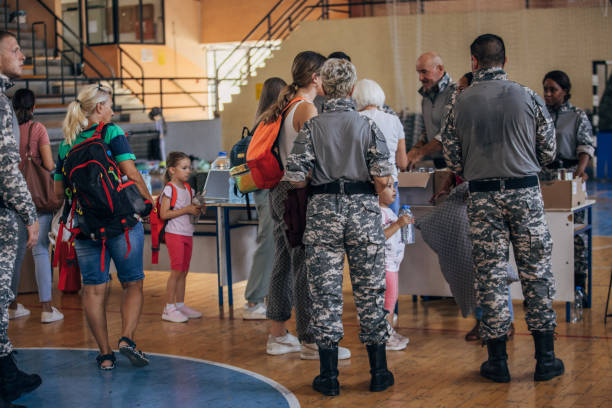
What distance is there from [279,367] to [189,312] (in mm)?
1482

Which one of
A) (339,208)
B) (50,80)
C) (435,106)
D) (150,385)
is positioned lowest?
(150,385)

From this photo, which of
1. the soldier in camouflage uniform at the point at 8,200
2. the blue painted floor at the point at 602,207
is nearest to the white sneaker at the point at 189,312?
the soldier in camouflage uniform at the point at 8,200

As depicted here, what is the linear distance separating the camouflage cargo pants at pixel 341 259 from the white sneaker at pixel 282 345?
0.78 meters

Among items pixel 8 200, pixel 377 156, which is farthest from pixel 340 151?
pixel 8 200

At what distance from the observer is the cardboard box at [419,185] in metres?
4.98

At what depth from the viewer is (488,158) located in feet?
11.8

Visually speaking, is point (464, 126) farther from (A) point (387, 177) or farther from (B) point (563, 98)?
(B) point (563, 98)

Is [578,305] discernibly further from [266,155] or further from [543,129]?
[266,155]

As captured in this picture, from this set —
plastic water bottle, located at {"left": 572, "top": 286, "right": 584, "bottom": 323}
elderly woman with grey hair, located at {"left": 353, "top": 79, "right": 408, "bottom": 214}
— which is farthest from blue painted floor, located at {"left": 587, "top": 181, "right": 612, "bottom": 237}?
elderly woman with grey hair, located at {"left": 353, "top": 79, "right": 408, "bottom": 214}

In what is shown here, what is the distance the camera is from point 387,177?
3459mm

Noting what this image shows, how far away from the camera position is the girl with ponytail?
3.88m

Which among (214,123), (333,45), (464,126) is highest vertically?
(333,45)

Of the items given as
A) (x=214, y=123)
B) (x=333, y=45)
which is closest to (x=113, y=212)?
(x=333, y=45)

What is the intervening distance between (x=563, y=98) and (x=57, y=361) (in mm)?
3726
